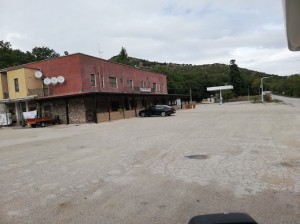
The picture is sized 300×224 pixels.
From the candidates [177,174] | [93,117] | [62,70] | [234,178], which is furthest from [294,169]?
[62,70]

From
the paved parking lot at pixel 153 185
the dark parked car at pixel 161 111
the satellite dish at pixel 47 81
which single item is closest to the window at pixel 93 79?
the satellite dish at pixel 47 81

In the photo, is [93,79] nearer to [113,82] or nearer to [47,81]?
[47,81]

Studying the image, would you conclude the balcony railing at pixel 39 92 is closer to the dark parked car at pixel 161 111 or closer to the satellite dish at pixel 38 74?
the satellite dish at pixel 38 74

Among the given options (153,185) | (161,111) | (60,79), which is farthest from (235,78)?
(153,185)

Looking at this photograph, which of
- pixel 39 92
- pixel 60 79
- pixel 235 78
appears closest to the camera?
pixel 60 79

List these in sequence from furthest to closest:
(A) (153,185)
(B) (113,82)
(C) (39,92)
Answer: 1. (B) (113,82)
2. (C) (39,92)
3. (A) (153,185)

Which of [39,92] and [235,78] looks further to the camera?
[235,78]

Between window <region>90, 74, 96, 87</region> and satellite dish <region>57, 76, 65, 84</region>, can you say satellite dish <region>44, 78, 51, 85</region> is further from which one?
window <region>90, 74, 96, 87</region>

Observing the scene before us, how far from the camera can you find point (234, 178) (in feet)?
25.3

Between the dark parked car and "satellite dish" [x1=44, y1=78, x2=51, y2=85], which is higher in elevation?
"satellite dish" [x1=44, y1=78, x2=51, y2=85]

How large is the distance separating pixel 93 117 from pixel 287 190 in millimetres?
29431

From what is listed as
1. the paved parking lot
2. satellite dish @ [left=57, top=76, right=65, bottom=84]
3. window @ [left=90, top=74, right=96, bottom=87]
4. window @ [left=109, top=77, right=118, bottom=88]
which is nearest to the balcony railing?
satellite dish @ [left=57, top=76, right=65, bottom=84]

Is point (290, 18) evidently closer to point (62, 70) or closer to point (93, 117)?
point (93, 117)

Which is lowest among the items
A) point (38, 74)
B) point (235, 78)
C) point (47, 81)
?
point (47, 81)
